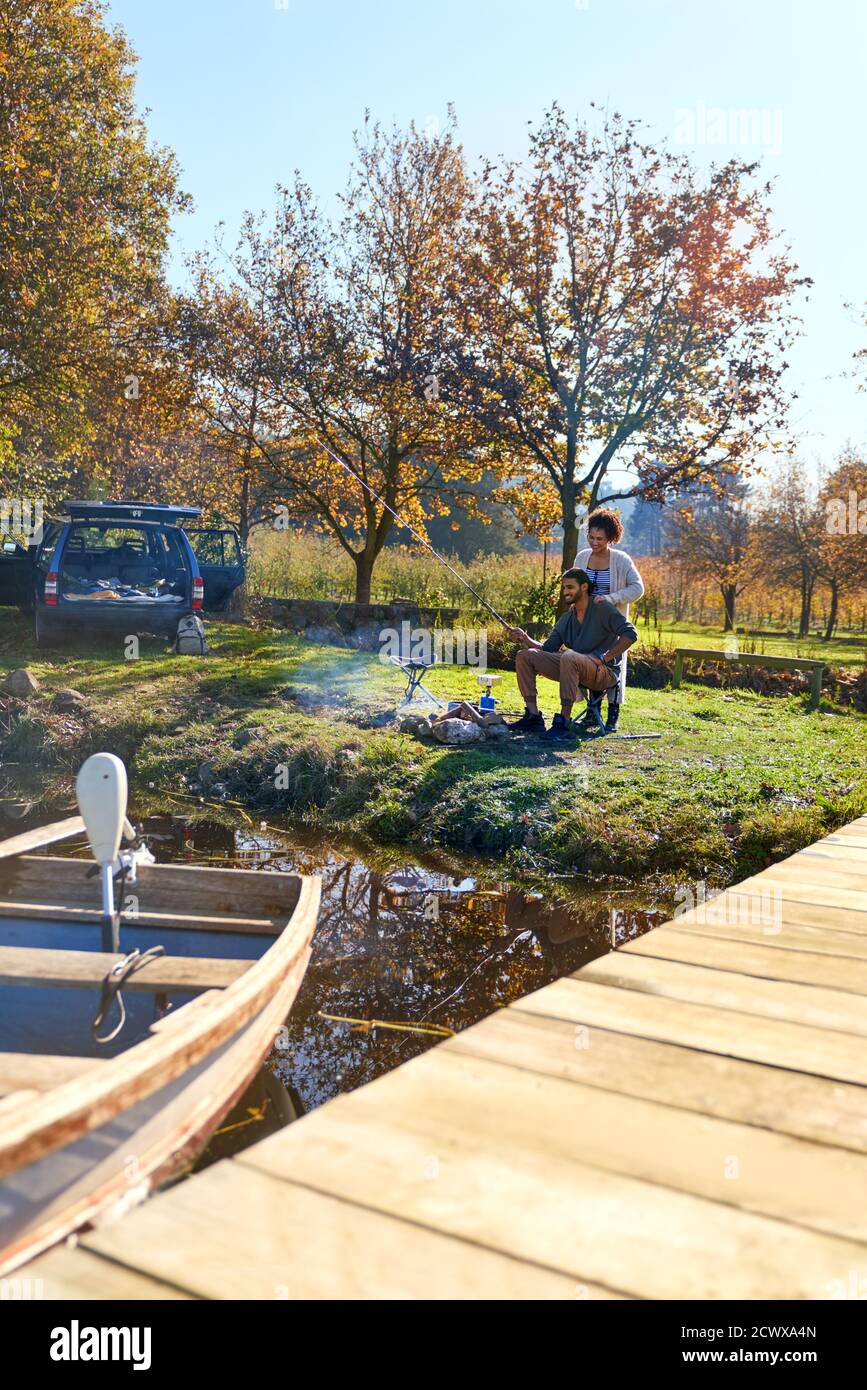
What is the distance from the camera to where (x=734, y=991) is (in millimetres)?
3383

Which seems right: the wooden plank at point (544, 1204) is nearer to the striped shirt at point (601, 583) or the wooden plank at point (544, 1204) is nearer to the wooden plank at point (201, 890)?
the wooden plank at point (201, 890)

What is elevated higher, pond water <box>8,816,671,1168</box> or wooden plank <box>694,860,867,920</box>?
wooden plank <box>694,860,867,920</box>

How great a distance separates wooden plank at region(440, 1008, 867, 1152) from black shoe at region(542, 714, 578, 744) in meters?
6.00

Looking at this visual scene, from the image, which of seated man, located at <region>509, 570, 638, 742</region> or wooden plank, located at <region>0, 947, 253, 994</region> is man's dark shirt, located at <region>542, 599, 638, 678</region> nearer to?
seated man, located at <region>509, 570, 638, 742</region>

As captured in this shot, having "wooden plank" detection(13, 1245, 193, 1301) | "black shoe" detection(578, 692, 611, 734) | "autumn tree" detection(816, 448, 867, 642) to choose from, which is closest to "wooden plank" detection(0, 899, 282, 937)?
"wooden plank" detection(13, 1245, 193, 1301)

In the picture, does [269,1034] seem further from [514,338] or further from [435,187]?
[435,187]

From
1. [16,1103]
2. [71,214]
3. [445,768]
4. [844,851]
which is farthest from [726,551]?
[16,1103]

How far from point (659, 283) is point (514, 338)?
208 centimetres

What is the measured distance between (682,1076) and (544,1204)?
30.2 inches

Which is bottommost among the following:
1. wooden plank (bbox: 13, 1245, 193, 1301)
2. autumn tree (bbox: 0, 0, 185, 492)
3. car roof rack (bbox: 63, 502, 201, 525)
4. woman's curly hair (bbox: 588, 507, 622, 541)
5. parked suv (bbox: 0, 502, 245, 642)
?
wooden plank (bbox: 13, 1245, 193, 1301)

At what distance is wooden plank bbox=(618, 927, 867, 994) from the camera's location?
352 centimetres

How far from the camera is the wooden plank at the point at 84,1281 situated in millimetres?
1794

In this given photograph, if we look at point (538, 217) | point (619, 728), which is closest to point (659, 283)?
point (538, 217)
